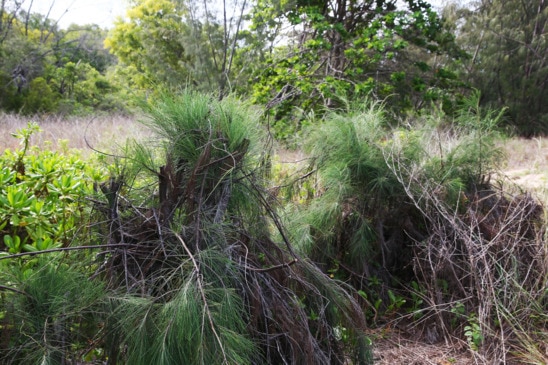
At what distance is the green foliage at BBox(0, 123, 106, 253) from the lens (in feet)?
6.36

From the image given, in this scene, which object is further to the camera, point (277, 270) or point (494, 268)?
point (494, 268)

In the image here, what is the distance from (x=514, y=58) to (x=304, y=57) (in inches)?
492

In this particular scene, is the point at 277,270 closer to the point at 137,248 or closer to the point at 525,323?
the point at 137,248

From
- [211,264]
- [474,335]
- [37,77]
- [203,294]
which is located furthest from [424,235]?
[37,77]

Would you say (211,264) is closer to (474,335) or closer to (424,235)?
(474,335)

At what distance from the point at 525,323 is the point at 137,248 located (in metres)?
2.48

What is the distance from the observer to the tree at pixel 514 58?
53.0 ft

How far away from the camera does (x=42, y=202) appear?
206 centimetres

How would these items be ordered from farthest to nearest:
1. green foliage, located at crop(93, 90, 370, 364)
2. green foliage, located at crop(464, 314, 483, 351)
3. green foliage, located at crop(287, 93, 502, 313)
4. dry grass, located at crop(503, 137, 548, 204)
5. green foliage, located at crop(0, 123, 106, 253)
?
1. dry grass, located at crop(503, 137, 548, 204)
2. green foliage, located at crop(287, 93, 502, 313)
3. green foliage, located at crop(464, 314, 483, 351)
4. green foliage, located at crop(0, 123, 106, 253)
5. green foliage, located at crop(93, 90, 370, 364)

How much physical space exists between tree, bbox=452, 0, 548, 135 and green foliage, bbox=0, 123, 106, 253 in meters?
16.4

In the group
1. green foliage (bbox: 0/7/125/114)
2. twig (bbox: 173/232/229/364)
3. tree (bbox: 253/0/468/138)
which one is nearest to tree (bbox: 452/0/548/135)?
tree (bbox: 253/0/468/138)

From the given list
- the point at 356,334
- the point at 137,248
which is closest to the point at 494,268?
the point at 356,334

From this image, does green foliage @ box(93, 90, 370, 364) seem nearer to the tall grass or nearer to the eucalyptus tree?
the tall grass

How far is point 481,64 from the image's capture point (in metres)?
17.2
